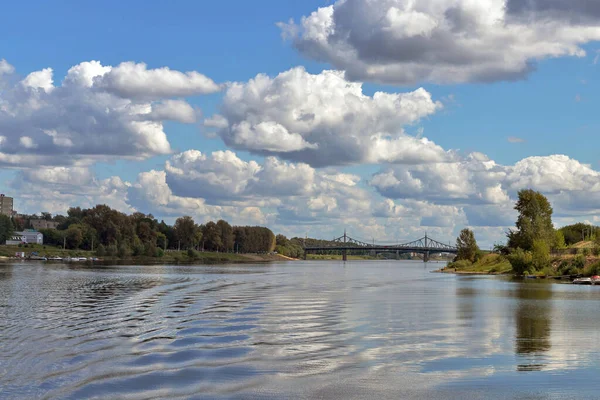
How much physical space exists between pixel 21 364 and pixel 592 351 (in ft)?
71.3

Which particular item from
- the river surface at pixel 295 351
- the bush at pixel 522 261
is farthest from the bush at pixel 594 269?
the river surface at pixel 295 351

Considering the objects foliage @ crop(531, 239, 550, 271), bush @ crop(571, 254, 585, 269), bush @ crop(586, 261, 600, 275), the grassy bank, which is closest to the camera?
bush @ crop(586, 261, 600, 275)

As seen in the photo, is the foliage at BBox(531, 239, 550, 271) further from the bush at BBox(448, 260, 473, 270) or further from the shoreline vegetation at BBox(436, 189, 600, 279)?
the bush at BBox(448, 260, 473, 270)

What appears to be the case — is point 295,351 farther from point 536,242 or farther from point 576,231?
point 576,231

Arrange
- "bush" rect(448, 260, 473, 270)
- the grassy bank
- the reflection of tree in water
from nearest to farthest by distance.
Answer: the reflection of tree in water
the grassy bank
"bush" rect(448, 260, 473, 270)

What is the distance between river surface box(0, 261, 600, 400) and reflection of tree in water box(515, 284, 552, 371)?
0.08 metres

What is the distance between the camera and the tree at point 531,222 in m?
124

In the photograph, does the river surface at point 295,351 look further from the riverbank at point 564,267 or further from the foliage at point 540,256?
the foliage at point 540,256

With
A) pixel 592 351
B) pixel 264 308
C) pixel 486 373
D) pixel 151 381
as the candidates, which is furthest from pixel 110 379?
pixel 264 308

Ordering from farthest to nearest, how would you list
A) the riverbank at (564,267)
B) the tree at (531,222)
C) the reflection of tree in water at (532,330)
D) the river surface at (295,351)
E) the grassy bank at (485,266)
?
1. the grassy bank at (485,266)
2. the tree at (531,222)
3. the riverbank at (564,267)
4. the reflection of tree in water at (532,330)
5. the river surface at (295,351)

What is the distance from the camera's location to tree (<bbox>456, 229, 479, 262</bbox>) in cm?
17275

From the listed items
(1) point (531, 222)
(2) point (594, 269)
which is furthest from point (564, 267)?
(1) point (531, 222)

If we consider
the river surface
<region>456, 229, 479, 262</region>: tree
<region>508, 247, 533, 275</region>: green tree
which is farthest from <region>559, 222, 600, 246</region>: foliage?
the river surface

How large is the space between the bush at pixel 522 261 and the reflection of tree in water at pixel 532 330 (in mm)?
61430
